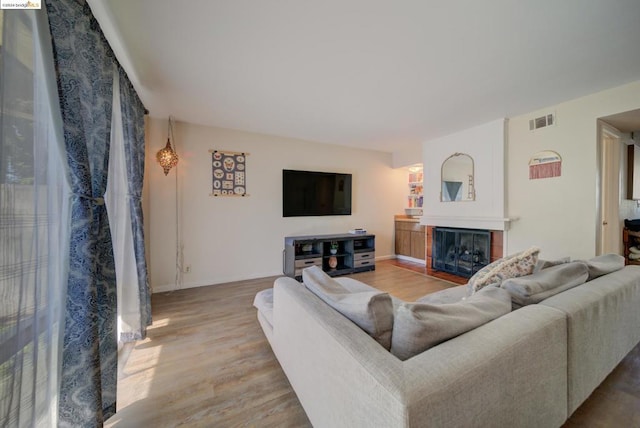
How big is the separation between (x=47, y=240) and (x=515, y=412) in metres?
1.96

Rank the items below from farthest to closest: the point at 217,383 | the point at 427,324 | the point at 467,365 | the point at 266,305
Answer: the point at 266,305, the point at 217,383, the point at 427,324, the point at 467,365

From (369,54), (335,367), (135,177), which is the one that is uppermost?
(369,54)

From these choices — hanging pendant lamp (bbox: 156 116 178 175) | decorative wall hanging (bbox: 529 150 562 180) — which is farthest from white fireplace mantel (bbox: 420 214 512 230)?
hanging pendant lamp (bbox: 156 116 178 175)

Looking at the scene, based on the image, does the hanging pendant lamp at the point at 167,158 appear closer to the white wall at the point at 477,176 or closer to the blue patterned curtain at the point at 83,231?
the blue patterned curtain at the point at 83,231

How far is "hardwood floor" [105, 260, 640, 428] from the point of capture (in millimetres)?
1253

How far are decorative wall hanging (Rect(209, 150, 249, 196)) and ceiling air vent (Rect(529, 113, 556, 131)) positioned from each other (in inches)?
156

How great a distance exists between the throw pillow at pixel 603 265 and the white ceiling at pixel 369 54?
1.63 metres

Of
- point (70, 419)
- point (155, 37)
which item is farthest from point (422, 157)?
point (70, 419)

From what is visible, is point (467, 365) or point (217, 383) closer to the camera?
point (467, 365)

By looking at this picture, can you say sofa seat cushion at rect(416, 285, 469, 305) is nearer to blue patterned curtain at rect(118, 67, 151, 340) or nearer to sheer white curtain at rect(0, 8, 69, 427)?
sheer white curtain at rect(0, 8, 69, 427)

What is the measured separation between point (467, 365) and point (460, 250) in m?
3.74

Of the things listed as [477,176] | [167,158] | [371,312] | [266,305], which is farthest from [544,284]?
[167,158]

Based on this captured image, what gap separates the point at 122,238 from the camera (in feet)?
6.79

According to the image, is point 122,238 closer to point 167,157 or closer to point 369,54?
point 167,157
